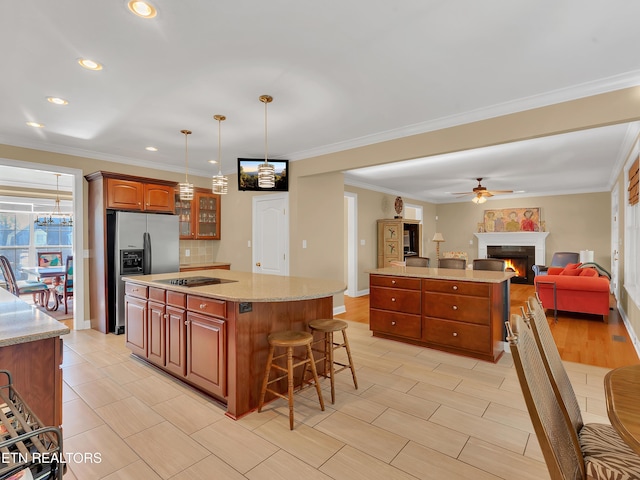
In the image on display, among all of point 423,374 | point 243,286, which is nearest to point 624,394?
point 423,374

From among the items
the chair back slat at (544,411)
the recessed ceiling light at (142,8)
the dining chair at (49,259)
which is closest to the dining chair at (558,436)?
the chair back slat at (544,411)

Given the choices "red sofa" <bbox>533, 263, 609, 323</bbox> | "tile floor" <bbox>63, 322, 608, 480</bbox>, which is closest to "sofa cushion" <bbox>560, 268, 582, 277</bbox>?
"red sofa" <bbox>533, 263, 609, 323</bbox>

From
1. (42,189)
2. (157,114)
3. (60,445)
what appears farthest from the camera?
(42,189)

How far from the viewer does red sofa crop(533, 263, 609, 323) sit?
503 centimetres

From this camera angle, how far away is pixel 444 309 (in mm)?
3697

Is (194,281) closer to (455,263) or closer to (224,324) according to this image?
(224,324)

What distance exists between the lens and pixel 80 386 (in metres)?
2.92

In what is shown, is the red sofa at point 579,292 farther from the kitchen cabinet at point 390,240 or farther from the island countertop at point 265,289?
the island countertop at point 265,289

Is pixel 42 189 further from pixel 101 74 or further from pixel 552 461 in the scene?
pixel 552 461

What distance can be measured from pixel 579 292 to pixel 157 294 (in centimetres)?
594

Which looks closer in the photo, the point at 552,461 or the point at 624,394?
the point at 552,461

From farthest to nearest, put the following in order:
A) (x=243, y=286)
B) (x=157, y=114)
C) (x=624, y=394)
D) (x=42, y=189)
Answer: (x=42, y=189)
(x=157, y=114)
(x=243, y=286)
(x=624, y=394)

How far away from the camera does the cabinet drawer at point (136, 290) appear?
10.8 feet

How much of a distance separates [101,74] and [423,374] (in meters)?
3.74
